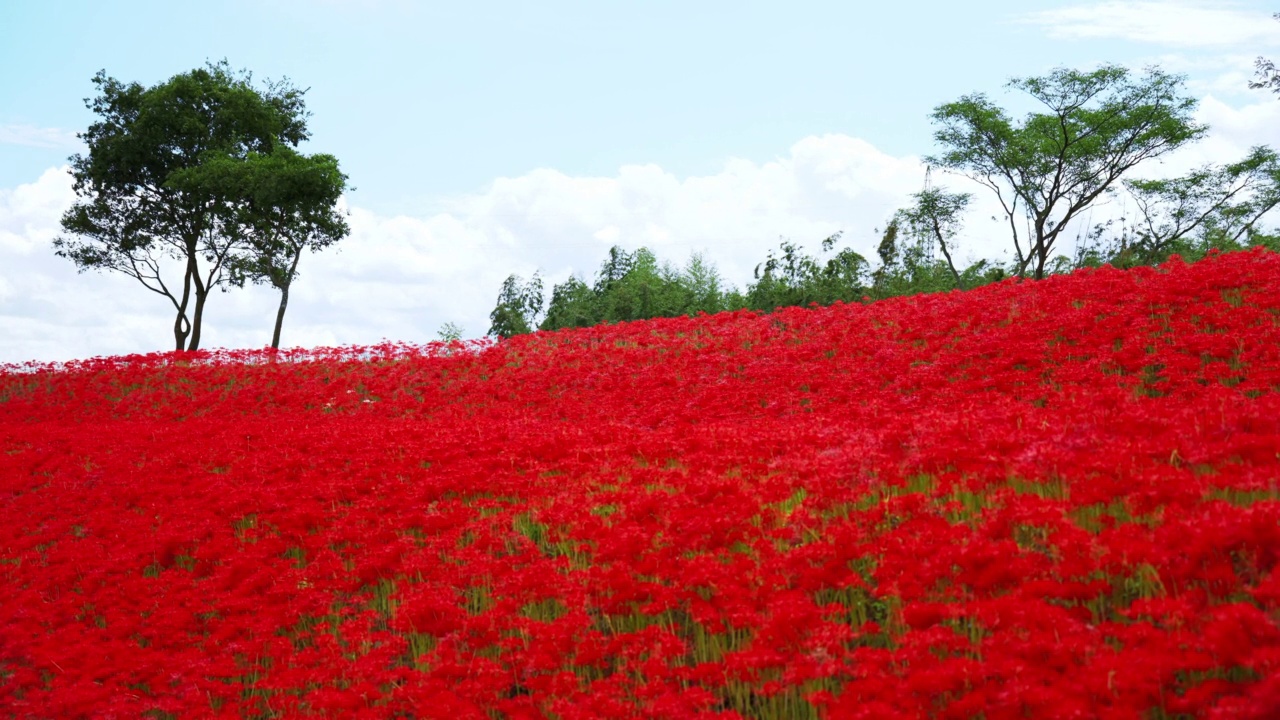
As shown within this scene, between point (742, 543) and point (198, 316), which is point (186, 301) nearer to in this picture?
point (198, 316)

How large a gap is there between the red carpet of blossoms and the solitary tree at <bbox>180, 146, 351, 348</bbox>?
70.2 feet

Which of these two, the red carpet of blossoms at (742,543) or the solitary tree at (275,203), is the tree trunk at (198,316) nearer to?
the solitary tree at (275,203)

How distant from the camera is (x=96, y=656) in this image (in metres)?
7.77

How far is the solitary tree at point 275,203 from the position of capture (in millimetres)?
35438

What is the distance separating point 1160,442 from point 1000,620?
3.03 meters

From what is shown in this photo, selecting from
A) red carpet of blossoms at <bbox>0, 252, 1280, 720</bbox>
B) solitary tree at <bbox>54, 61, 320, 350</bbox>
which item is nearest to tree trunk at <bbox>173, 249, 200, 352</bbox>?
solitary tree at <bbox>54, 61, 320, 350</bbox>

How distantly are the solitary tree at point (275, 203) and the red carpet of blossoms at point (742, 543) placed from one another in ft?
70.2

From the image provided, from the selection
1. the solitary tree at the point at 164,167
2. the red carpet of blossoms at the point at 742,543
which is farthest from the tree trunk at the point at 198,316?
the red carpet of blossoms at the point at 742,543

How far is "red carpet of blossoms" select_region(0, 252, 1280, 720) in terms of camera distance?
15.5 feet

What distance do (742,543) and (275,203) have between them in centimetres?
3355

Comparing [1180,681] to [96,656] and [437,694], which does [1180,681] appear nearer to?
[437,694]

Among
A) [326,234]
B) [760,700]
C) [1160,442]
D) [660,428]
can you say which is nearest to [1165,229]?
[326,234]

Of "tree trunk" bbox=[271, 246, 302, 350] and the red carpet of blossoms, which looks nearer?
the red carpet of blossoms

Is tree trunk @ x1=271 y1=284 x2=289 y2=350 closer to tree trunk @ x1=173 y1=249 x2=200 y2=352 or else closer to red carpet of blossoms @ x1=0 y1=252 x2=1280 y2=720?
tree trunk @ x1=173 y1=249 x2=200 y2=352
